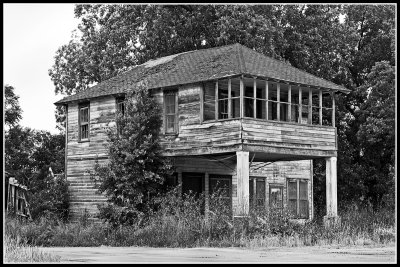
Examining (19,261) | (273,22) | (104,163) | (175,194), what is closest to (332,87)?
(175,194)

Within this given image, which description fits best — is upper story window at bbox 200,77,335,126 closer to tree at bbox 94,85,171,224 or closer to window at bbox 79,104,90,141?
tree at bbox 94,85,171,224


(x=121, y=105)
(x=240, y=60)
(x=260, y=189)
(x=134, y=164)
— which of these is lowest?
(x=260, y=189)

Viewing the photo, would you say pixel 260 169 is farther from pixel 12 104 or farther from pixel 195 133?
pixel 12 104

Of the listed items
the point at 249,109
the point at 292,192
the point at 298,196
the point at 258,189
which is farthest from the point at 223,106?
the point at 298,196

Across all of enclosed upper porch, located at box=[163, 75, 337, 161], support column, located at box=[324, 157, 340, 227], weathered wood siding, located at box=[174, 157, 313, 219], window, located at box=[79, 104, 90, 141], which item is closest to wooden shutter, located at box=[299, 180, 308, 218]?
Result: weathered wood siding, located at box=[174, 157, 313, 219]

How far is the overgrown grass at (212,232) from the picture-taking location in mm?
28797

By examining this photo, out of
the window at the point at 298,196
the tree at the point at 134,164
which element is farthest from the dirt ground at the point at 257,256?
the window at the point at 298,196

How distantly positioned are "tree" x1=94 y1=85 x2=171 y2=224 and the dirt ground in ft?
32.2

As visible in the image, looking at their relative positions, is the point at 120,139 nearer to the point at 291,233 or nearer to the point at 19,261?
the point at 291,233

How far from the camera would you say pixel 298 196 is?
143ft

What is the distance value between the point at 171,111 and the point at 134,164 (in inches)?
122

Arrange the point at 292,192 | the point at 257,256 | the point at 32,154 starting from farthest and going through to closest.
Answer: the point at 32,154, the point at 292,192, the point at 257,256

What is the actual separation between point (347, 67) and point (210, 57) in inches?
643

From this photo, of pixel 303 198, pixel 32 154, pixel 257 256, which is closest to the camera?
pixel 257 256
